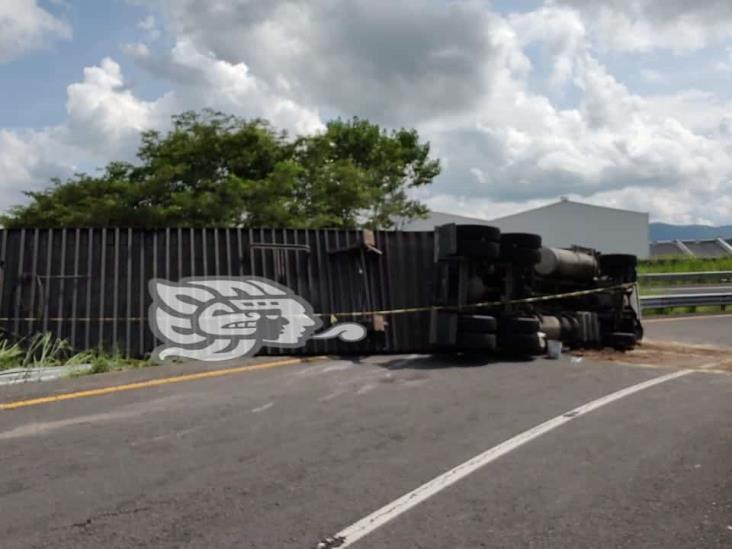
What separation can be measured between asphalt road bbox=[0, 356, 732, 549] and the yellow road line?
0.21 meters

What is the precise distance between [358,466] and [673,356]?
9.35 m

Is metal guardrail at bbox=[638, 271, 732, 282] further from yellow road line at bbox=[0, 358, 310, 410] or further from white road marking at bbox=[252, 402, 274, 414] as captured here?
white road marking at bbox=[252, 402, 274, 414]

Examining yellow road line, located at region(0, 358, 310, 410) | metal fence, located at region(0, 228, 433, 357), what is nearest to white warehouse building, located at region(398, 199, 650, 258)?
metal fence, located at region(0, 228, 433, 357)

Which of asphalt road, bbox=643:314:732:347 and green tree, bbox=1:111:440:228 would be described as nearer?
asphalt road, bbox=643:314:732:347

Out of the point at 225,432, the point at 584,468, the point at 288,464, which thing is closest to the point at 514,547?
the point at 584,468

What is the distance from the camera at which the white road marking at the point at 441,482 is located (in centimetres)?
421

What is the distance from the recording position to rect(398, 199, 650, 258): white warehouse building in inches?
2694

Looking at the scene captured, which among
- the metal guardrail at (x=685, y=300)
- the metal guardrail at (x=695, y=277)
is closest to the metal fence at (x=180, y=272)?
the metal guardrail at (x=685, y=300)

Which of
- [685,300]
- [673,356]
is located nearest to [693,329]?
[685,300]

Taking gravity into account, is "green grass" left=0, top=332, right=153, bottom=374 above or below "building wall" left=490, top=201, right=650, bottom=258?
below

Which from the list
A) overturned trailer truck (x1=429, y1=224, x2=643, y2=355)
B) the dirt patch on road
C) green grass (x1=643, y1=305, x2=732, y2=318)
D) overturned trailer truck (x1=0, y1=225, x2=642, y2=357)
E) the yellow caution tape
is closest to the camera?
the yellow caution tape

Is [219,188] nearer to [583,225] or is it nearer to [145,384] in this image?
[145,384]

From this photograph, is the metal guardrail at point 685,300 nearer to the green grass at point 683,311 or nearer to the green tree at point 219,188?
the green grass at point 683,311

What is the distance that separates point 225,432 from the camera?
6520mm
